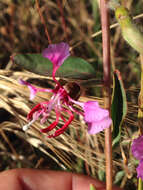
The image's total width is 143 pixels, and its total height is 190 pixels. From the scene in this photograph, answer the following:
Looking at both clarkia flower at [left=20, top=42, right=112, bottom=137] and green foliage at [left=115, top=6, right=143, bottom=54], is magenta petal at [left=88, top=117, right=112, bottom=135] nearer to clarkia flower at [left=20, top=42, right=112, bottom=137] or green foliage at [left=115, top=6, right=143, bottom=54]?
clarkia flower at [left=20, top=42, right=112, bottom=137]

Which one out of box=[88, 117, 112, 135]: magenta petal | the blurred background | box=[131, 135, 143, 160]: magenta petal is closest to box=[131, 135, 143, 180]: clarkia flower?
box=[131, 135, 143, 160]: magenta petal

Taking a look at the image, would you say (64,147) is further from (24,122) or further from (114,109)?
(114,109)

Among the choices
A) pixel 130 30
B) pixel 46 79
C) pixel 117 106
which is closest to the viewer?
pixel 130 30

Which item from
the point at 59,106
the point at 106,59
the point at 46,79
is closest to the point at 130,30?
the point at 106,59

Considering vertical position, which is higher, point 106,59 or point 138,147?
point 106,59

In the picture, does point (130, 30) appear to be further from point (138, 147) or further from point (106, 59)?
point (138, 147)

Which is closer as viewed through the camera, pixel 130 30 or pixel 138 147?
pixel 130 30
